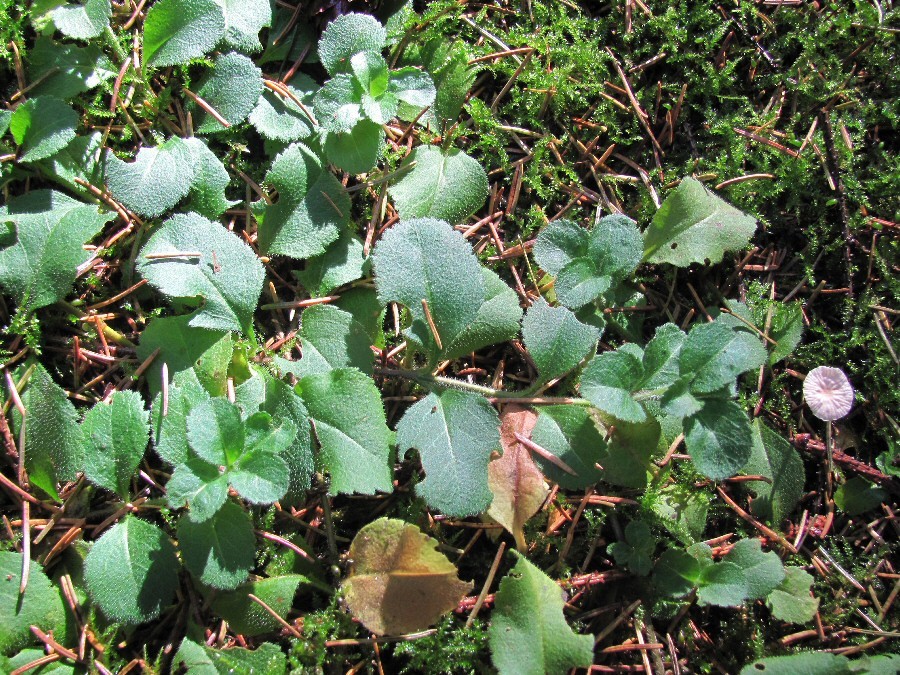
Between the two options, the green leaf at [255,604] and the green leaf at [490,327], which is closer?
the green leaf at [255,604]

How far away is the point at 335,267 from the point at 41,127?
1.18m

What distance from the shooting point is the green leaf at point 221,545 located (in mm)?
2252

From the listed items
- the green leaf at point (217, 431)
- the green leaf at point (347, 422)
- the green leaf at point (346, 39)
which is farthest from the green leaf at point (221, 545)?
the green leaf at point (346, 39)

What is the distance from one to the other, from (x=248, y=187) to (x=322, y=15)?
790 mm

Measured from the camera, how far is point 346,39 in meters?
2.61

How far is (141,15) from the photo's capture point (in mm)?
2762

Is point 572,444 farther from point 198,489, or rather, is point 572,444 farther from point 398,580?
point 198,489

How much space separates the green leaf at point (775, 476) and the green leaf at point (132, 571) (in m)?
2.17

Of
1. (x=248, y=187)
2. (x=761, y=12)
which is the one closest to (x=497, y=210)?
(x=248, y=187)

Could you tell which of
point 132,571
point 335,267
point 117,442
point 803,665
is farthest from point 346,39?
point 803,665

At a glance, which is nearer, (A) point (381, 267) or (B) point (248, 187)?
(A) point (381, 267)

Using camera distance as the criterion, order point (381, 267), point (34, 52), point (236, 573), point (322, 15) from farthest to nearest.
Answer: point (322, 15) → point (34, 52) → point (381, 267) → point (236, 573)

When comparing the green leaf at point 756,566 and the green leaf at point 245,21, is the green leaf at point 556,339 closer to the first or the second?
the green leaf at point 756,566

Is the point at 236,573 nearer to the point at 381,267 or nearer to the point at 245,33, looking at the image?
the point at 381,267
